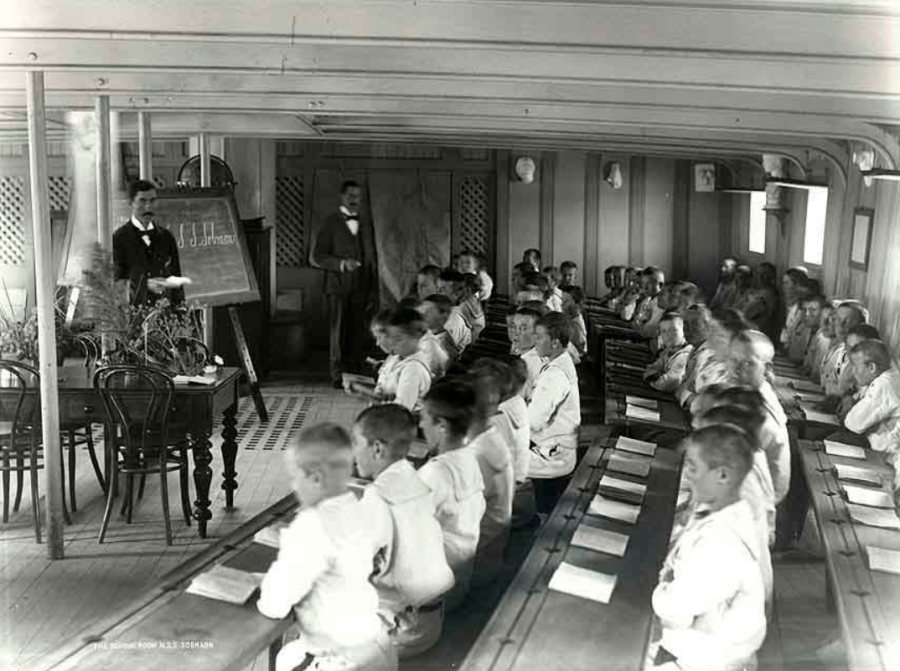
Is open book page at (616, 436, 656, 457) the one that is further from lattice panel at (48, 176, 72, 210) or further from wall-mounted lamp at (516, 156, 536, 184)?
lattice panel at (48, 176, 72, 210)

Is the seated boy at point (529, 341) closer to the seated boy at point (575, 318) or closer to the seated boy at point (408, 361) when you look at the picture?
the seated boy at point (408, 361)

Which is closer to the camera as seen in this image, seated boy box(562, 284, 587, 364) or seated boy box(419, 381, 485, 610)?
seated boy box(419, 381, 485, 610)

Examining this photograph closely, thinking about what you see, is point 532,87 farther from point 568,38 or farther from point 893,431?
point 893,431

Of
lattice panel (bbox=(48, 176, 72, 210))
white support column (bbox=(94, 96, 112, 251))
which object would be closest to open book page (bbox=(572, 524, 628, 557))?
white support column (bbox=(94, 96, 112, 251))

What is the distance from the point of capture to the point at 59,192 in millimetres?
14508

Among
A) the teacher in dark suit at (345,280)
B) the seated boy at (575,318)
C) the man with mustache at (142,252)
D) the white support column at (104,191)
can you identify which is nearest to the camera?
the white support column at (104,191)

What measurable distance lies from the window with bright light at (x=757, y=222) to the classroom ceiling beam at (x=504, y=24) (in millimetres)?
9939

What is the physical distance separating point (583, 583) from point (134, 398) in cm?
372

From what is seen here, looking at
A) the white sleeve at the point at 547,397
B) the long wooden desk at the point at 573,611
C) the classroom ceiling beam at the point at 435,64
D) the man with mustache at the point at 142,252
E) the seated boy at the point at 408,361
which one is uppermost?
the classroom ceiling beam at the point at 435,64

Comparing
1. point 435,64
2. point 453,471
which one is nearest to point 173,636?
point 453,471

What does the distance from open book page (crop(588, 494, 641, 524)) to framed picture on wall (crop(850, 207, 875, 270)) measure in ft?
16.8

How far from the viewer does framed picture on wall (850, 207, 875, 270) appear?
363 inches

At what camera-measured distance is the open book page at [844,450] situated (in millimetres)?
6105

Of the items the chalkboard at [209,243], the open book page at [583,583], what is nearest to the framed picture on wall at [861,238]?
the chalkboard at [209,243]
